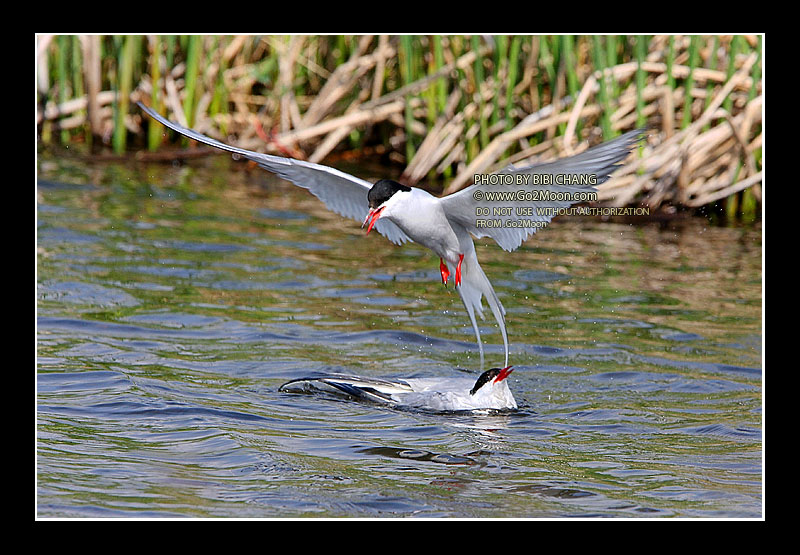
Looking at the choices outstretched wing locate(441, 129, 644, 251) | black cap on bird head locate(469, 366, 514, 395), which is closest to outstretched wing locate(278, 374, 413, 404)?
black cap on bird head locate(469, 366, 514, 395)

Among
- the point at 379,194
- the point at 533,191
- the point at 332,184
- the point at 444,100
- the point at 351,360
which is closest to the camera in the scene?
the point at 379,194

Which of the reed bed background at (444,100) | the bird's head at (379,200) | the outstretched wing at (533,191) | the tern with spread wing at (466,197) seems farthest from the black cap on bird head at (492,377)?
the reed bed background at (444,100)

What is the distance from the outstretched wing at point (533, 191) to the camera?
5.54 metres

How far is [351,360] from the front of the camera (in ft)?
24.7

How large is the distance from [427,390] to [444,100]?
4502 millimetres

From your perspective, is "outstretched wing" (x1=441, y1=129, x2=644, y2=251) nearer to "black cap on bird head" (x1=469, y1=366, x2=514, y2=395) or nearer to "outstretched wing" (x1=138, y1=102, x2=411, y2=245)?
"outstretched wing" (x1=138, y1=102, x2=411, y2=245)

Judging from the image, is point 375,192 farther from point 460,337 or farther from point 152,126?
point 152,126

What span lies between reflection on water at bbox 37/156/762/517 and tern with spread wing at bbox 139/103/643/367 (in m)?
1.04

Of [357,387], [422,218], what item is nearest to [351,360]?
[357,387]

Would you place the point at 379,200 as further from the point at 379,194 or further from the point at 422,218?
the point at 422,218

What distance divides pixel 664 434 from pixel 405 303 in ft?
9.75

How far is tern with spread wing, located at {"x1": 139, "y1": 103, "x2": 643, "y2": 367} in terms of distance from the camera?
18.4 feet

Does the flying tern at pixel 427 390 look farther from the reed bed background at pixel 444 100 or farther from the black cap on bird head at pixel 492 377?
the reed bed background at pixel 444 100

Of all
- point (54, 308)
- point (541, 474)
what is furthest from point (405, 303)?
point (541, 474)
